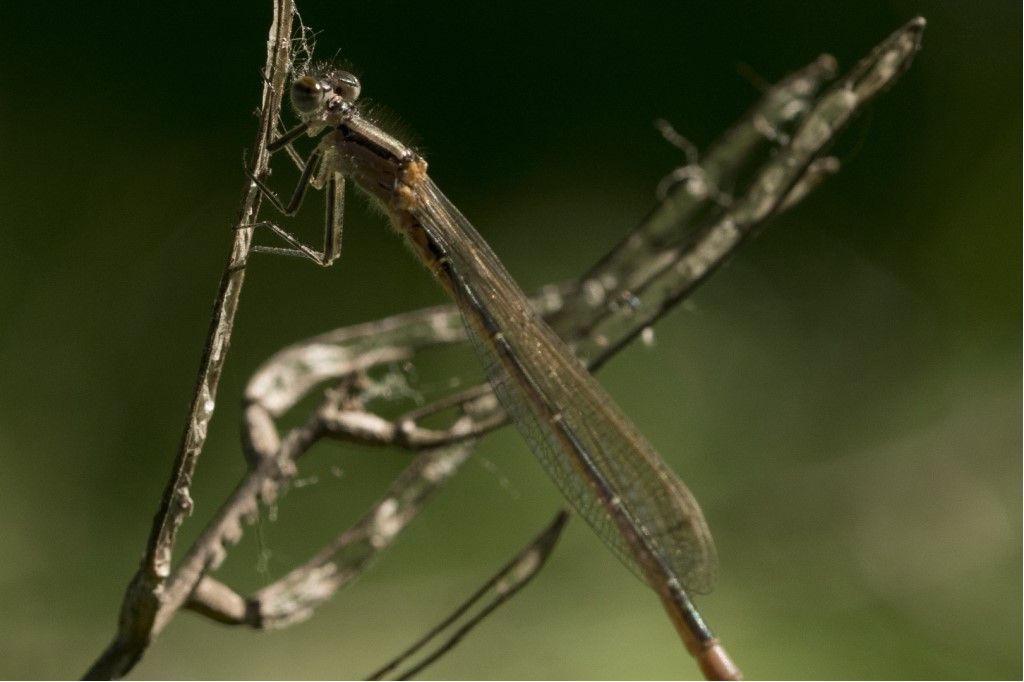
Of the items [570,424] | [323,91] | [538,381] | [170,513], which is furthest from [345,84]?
[170,513]

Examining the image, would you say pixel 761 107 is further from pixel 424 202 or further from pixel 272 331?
pixel 272 331

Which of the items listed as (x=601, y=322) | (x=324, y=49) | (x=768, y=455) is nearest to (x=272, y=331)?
(x=324, y=49)

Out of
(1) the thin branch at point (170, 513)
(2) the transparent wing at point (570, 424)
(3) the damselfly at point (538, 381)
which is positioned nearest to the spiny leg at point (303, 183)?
(3) the damselfly at point (538, 381)

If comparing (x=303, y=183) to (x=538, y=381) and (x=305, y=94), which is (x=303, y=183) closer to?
(x=305, y=94)

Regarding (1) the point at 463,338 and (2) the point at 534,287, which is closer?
(1) the point at 463,338

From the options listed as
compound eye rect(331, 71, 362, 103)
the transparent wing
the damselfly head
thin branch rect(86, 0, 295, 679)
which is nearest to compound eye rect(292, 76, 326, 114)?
the damselfly head

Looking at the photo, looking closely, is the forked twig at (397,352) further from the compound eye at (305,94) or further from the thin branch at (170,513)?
the compound eye at (305,94)
